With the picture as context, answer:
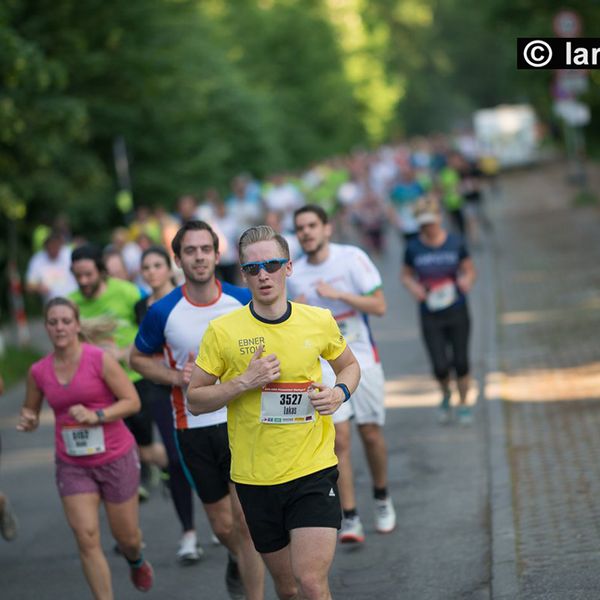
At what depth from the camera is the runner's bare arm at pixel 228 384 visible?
5.64 meters

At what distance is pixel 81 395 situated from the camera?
735cm

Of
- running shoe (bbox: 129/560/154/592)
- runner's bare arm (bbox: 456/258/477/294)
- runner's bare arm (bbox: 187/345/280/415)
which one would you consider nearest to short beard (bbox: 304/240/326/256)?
running shoe (bbox: 129/560/154/592)

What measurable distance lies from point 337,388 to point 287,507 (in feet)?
1.80

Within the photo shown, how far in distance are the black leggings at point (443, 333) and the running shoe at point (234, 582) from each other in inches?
195

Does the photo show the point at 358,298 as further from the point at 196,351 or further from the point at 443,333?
the point at 443,333

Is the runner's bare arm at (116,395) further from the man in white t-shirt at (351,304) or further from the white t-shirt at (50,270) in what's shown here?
the white t-shirt at (50,270)

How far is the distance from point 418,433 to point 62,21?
16470 millimetres

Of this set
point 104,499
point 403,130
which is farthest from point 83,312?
point 403,130

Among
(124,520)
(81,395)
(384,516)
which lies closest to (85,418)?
(81,395)

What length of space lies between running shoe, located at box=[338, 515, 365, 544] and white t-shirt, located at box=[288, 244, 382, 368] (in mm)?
966

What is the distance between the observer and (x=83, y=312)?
31.3ft

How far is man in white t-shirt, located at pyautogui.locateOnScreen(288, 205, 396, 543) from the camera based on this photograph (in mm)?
8531

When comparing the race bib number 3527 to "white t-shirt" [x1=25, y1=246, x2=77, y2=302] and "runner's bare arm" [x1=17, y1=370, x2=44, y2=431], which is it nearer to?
"runner's bare arm" [x1=17, y1=370, x2=44, y2=431]

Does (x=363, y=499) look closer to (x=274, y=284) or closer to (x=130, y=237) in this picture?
(x=274, y=284)
